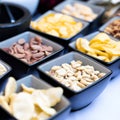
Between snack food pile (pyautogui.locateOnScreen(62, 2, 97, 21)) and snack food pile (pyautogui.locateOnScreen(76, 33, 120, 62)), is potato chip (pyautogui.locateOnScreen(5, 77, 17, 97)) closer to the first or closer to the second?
snack food pile (pyautogui.locateOnScreen(76, 33, 120, 62))

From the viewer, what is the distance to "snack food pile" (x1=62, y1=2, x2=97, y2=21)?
84cm

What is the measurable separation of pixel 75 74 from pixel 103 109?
0.08 meters

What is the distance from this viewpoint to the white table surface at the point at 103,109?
0.55 metres

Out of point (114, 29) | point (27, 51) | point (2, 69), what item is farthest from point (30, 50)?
point (114, 29)

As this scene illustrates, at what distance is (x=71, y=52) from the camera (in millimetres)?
619

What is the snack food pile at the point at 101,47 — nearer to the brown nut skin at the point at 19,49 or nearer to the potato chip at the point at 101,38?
the potato chip at the point at 101,38

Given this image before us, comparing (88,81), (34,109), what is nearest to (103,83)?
(88,81)

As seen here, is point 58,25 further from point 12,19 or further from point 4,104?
point 4,104

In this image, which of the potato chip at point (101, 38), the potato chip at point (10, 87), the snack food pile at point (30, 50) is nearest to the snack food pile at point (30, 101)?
the potato chip at point (10, 87)

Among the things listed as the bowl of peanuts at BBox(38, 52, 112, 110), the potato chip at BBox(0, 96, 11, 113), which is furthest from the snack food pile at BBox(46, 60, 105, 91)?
the potato chip at BBox(0, 96, 11, 113)

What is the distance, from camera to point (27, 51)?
0.63 m

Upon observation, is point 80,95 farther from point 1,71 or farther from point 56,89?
point 1,71

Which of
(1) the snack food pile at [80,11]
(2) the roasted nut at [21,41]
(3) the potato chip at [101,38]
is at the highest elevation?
(3) the potato chip at [101,38]

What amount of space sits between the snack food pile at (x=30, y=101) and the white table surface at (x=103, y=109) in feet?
0.28
